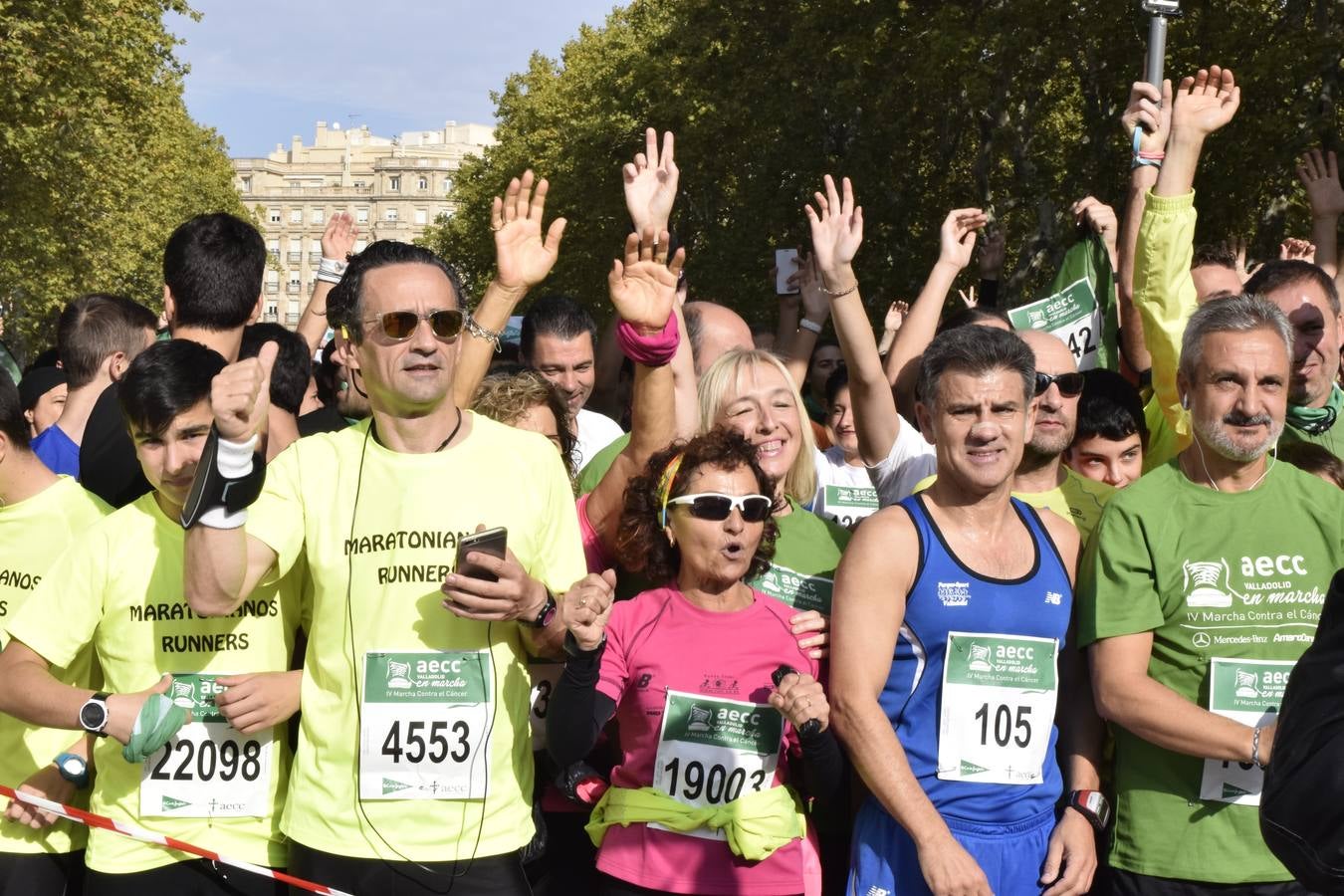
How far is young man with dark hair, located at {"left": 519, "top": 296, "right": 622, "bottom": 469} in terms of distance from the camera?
19.1ft

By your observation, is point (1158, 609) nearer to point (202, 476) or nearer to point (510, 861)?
point (510, 861)

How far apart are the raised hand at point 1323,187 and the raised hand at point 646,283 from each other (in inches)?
157

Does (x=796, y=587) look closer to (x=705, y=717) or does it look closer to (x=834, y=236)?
(x=705, y=717)

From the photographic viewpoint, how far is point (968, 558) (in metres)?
3.75

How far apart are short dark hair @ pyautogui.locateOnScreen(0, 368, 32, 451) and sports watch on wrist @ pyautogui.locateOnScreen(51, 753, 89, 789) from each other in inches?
33.9

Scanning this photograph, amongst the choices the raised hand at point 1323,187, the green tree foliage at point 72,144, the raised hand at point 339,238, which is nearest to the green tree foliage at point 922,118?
the green tree foliage at point 72,144

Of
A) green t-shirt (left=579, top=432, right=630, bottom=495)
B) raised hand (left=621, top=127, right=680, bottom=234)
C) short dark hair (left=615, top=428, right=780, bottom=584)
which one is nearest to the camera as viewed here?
short dark hair (left=615, top=428, right=780, bottom=584)

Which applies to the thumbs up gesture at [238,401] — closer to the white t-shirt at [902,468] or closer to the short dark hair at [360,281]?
the short dark hair at [360,281]

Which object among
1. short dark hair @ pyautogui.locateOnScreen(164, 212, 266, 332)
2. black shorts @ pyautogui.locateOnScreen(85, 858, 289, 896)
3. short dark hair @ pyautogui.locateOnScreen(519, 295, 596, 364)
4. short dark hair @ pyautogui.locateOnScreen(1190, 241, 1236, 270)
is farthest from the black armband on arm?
short dark hair @ pyautogui.locateOnScreen(1190, 241, 1236, 270)

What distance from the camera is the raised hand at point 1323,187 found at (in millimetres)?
6871

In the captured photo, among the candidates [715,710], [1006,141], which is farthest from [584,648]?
[1006,141]

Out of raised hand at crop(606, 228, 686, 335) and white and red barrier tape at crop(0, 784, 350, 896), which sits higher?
raised hand at crop(606, 228, 686, 335)

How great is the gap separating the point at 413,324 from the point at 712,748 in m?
1.27

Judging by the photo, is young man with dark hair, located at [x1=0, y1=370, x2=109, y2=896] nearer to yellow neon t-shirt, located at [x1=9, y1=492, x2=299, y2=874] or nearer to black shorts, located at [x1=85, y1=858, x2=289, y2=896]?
yellow neon t-shirt, located at [x1=9, y1=492, x2=299, y2=874]
